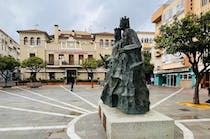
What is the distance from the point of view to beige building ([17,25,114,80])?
131 feet

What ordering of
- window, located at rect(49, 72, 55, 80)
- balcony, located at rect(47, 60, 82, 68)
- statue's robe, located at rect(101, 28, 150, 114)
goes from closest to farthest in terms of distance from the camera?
statue's robe, located at rect(101, 28, 150, 114), balcony, located at rect(47, 60, 82, 68), window, located at rect(49, 72, 55, 80)

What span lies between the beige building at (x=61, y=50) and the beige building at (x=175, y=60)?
476 inches

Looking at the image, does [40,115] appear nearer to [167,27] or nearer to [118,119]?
[118,119]

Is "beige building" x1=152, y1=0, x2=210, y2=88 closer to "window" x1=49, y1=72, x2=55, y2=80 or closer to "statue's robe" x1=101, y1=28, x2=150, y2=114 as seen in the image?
"statue's robe" x1=101, y1=28, x2=150, y2=114

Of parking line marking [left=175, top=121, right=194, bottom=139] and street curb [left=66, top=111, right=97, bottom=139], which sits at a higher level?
parking line marking [left=175, top=121, right=194, bottom=139]

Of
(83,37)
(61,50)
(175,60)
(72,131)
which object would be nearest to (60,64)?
(61,50)

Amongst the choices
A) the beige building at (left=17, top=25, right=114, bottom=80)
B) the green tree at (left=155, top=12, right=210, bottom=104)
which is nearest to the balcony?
the beige building at (left=17, top=25, right=114, bottom=80)

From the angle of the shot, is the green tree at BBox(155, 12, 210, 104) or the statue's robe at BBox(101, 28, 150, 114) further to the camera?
the green tree at BBox(155, 12, 210, 104)

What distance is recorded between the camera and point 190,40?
1098 cm

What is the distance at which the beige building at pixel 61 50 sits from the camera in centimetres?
3991

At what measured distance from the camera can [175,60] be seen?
29.4m

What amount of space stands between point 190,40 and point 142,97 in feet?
22.7

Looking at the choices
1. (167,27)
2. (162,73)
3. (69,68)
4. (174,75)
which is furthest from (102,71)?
(167,27)

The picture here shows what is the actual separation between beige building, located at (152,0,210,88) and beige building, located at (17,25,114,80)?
1209cm
